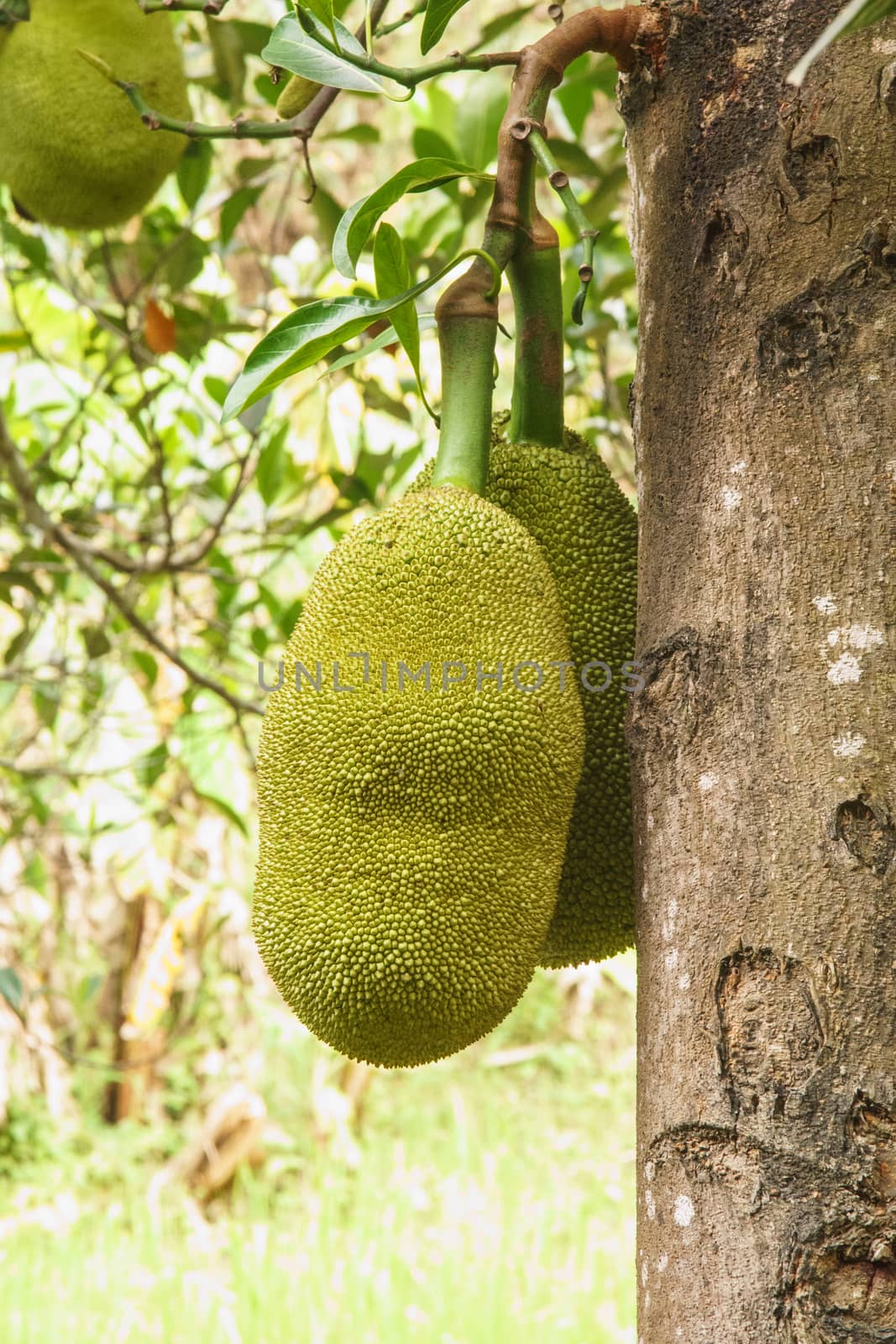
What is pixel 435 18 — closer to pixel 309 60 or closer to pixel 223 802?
pixel 309 60

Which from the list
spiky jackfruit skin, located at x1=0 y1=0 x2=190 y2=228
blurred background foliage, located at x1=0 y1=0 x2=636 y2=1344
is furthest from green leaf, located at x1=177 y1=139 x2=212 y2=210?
spiky jackfruit skin, located at x1=0 y1=0 x2=190 y2=228

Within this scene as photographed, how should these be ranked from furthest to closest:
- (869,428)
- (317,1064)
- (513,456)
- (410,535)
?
(317,1064)
(513,456)
(410,535)
(869,428)

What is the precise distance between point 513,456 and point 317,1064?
3.31m

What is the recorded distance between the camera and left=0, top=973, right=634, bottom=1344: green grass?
92.7 inches

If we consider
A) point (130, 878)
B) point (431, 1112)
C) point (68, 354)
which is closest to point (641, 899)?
point (68, 354)

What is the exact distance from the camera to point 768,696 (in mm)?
628

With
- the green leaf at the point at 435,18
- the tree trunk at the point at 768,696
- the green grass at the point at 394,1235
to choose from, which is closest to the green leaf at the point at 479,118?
the green leaf at the point at 435,18

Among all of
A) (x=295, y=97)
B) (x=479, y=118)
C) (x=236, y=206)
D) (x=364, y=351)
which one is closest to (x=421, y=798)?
(x=364, y=351)

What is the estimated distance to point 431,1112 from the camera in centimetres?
391

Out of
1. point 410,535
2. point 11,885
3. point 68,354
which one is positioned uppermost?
point 68,354

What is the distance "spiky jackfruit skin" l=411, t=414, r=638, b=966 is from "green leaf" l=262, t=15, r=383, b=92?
9.9 inches

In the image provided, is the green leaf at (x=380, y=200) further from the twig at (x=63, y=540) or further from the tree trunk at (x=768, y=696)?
the twig at (x=63, y=540)

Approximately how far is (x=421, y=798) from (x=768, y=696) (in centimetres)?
21

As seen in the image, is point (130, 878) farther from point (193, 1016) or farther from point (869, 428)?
point (869, 428)
